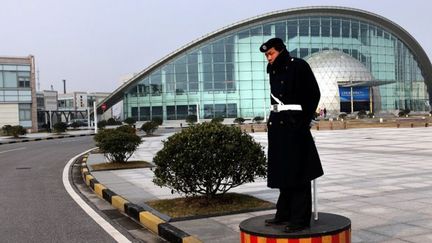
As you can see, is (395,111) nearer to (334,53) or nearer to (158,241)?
(334,53)

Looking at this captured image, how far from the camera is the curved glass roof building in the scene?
74375 mm

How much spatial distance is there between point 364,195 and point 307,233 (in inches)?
166

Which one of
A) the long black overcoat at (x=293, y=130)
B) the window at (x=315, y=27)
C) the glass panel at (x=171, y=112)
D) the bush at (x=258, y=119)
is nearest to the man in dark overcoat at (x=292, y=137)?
the long black overcoat at (x=293, y=130)

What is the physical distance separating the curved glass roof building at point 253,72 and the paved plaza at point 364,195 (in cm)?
5979

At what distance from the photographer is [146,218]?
703cm

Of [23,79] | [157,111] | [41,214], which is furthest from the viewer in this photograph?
[157,111]

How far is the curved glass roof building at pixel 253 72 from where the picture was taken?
74375 mm

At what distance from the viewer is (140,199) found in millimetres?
8766

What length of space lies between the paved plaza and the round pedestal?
0.89 metres

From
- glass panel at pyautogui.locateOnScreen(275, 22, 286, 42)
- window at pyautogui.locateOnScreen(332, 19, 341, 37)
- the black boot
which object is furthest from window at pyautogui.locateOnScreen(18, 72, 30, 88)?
the black boot

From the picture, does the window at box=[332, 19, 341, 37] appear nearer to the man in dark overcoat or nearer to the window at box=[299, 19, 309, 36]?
the window at box=[299, 19, 309, 36]

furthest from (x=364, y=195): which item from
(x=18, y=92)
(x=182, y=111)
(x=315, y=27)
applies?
(x=315, y=27)

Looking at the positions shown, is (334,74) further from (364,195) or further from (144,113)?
(364,195)

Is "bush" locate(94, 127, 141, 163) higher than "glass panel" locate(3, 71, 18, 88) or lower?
lower
